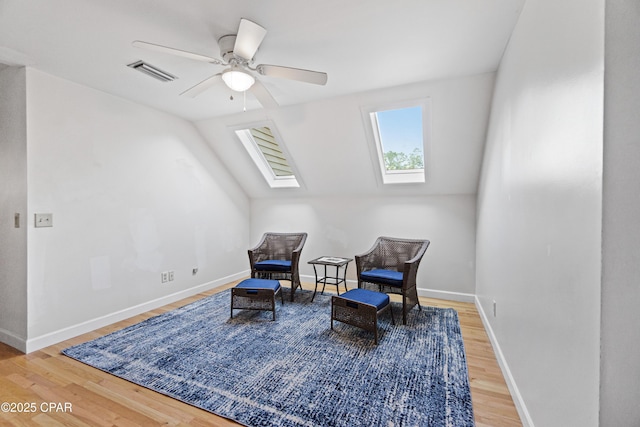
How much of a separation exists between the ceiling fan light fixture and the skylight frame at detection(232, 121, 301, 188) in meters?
1.51

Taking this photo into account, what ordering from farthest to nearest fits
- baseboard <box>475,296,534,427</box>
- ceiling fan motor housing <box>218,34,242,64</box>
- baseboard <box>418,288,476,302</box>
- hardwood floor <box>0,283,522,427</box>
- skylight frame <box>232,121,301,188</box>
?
skylight frame <box>232,121,301,188</box>
baseboard <box>418,288,476,302</box>
ceiling fan motor housing <box>218,34,242,64</box>
hardwood floor <box>0,283,522,427</box>
baseboard <box>475,296,534,427</box>

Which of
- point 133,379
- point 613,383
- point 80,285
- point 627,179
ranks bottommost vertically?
point 133,379

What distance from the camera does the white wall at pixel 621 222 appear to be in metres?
0.81

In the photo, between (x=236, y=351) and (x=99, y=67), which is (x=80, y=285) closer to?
(x=236, y=351)

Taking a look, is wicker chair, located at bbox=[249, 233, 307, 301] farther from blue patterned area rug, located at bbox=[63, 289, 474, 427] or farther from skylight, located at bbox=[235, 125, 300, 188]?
skylight, located at bbox=[235, 125, 300, 188]

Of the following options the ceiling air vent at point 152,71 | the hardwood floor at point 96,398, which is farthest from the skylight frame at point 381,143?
the hardwood floor at point 96,398

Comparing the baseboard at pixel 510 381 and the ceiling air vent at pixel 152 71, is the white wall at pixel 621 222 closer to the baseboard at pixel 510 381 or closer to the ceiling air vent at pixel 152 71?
the baseboard at pixel 510 381

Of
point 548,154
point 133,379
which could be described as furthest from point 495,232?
point 133,379

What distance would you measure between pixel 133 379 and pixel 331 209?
3.26 metres

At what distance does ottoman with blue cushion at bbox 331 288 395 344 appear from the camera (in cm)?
267

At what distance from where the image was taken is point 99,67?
2604 millimetres

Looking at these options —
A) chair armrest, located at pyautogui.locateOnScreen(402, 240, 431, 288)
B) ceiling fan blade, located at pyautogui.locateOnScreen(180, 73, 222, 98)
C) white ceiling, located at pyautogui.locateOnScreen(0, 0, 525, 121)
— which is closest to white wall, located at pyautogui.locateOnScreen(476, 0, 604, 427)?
white ceiling, located at pyautogui.locateOnScreen(0, 0, 525, 121)

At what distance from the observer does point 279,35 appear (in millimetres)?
2135

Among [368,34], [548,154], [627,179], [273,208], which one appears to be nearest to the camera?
[627,179]
